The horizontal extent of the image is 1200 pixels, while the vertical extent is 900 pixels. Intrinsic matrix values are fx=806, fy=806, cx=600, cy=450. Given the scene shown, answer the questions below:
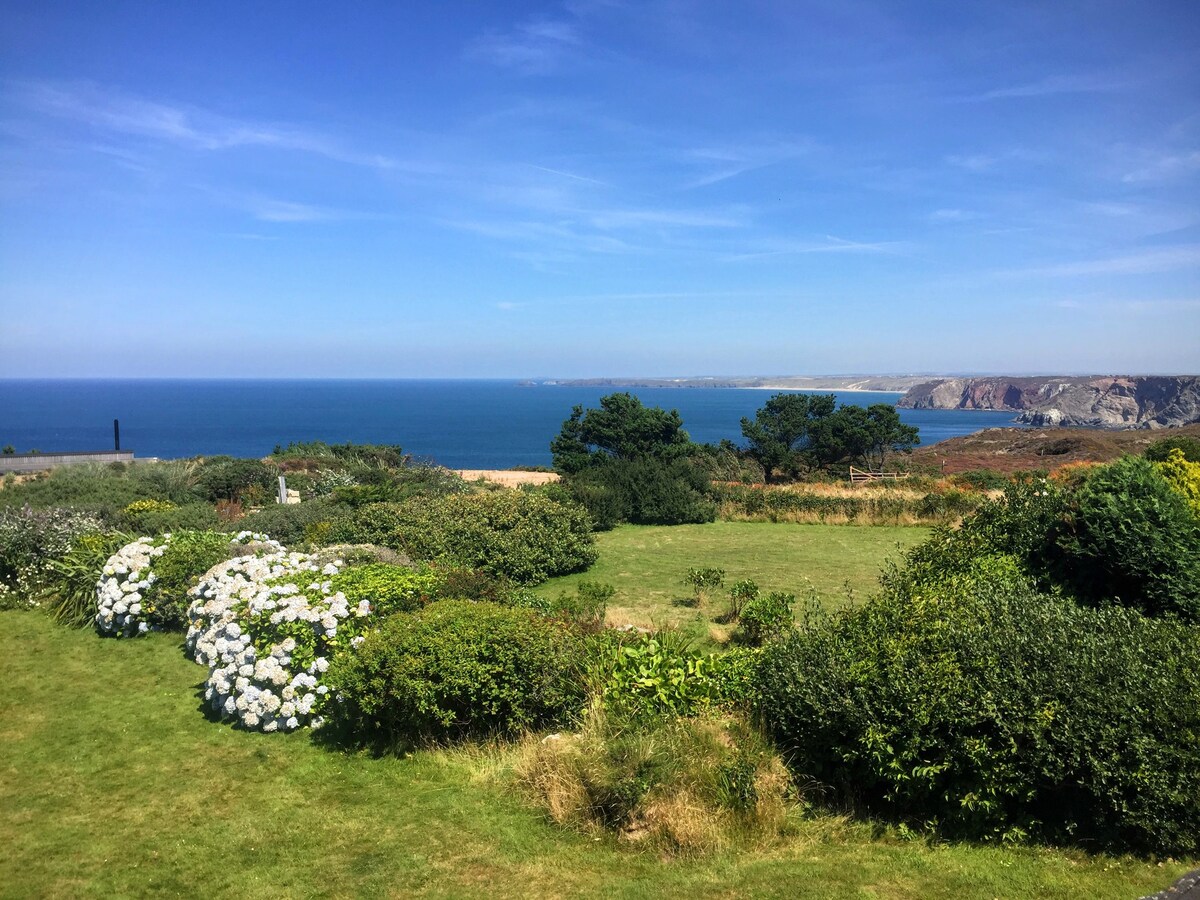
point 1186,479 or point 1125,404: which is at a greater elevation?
point 1186,479

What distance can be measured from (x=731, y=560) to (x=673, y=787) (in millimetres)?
8885

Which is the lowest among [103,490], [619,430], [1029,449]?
[1029,449]

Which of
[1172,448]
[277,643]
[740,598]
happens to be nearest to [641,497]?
[740,598]

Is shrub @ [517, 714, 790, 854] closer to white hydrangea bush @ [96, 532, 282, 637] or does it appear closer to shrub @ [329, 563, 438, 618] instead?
shrub @ [329, 563, 438, 618]

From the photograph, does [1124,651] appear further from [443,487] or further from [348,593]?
[443,487]

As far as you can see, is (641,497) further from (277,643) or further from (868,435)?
(868,435)

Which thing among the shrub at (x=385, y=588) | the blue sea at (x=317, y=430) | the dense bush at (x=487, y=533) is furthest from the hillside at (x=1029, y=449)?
the blue sea at (x=317, y=430)

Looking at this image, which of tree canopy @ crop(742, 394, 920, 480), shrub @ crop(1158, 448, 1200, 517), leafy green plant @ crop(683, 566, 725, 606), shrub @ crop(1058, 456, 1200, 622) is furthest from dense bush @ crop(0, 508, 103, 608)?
tree canopy @ crop(742, 394, 920, 480)

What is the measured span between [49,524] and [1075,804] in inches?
534

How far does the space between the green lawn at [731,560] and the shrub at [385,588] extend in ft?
7.56

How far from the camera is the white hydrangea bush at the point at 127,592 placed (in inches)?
386

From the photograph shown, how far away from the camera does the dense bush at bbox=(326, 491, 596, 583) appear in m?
12.1

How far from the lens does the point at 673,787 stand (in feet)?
16.9

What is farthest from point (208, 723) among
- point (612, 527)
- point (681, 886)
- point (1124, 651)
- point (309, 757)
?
point (612, 527)
